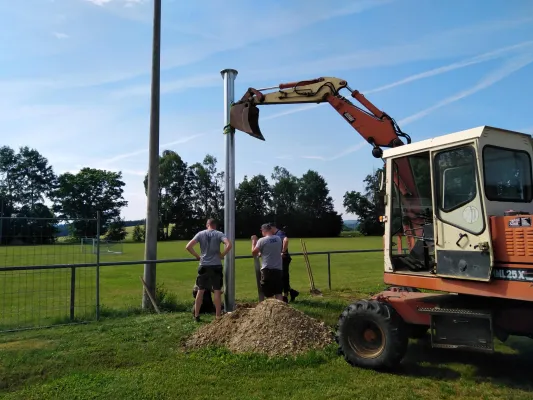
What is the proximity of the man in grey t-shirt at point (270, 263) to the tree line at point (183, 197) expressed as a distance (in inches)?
2750

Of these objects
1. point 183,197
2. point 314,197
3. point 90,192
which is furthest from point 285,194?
point 90,192

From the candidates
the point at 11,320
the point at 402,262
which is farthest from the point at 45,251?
the point at 402,262

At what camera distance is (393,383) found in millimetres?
5176

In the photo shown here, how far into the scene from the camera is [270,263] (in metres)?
8.97

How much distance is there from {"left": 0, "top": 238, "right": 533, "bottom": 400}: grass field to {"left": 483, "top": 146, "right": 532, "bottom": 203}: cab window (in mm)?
2197

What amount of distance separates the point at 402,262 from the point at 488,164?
1740 millimetres

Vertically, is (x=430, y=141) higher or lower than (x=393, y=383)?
higher

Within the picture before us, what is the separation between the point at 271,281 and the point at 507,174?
497 centimetres

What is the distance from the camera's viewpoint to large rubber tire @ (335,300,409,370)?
5.55 meters

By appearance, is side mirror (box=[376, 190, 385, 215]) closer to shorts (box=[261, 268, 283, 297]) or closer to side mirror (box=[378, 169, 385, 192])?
side mirror (box=[378, 169, 385, 192])

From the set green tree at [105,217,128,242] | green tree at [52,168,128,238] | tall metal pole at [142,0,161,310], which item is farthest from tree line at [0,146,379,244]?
tall metal pole at [142,0,161,310]

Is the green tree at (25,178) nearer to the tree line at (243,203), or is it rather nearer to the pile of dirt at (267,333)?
the tree line at (243,203)

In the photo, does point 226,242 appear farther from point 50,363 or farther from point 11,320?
point 11,320

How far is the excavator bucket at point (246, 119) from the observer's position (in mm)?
8969
